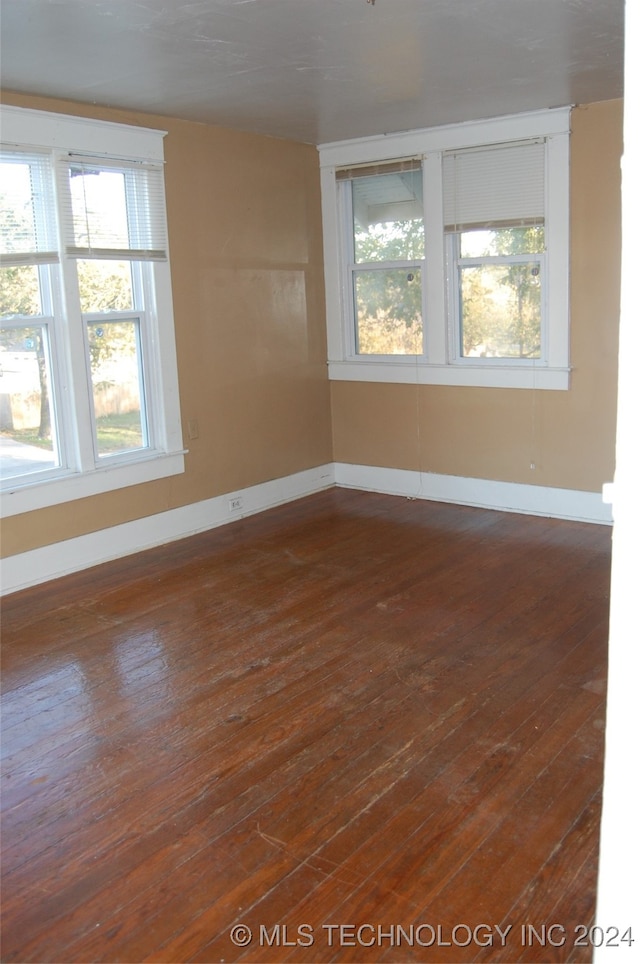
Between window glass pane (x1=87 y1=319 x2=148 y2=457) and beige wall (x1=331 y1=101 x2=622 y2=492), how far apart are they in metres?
1.85

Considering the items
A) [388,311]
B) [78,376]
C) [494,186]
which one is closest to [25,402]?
[78,376]

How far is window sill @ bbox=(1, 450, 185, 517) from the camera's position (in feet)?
14.6

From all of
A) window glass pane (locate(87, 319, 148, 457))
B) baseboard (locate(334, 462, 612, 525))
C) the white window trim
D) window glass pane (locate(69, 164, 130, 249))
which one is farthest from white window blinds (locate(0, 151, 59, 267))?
baseboard (locate(334, 462, 612, 525))

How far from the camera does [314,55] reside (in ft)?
12.3

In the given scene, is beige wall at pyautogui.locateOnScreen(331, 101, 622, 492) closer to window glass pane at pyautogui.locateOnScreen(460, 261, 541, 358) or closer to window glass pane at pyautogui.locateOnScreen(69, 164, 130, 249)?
window glass pane at pyautogui.locateOnScreen(460, 261, 541, 358)

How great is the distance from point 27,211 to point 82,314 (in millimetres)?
602

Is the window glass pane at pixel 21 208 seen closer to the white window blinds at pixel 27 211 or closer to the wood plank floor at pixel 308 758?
the white window blinds at pixel 27 211

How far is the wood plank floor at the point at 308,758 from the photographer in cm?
211

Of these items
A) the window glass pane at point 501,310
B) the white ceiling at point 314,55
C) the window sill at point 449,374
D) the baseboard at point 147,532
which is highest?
the white ceiling at point 314,55

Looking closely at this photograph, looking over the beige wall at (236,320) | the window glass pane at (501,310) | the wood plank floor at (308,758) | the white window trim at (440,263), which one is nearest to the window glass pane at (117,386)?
the beige wall at (236,320)

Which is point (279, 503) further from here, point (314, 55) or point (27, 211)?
point (314, 55)

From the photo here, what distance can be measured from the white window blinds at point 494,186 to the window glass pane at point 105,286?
2.15 m

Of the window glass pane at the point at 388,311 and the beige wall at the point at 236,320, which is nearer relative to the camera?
the beige wall at the point at 236,320

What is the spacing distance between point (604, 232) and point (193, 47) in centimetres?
266
